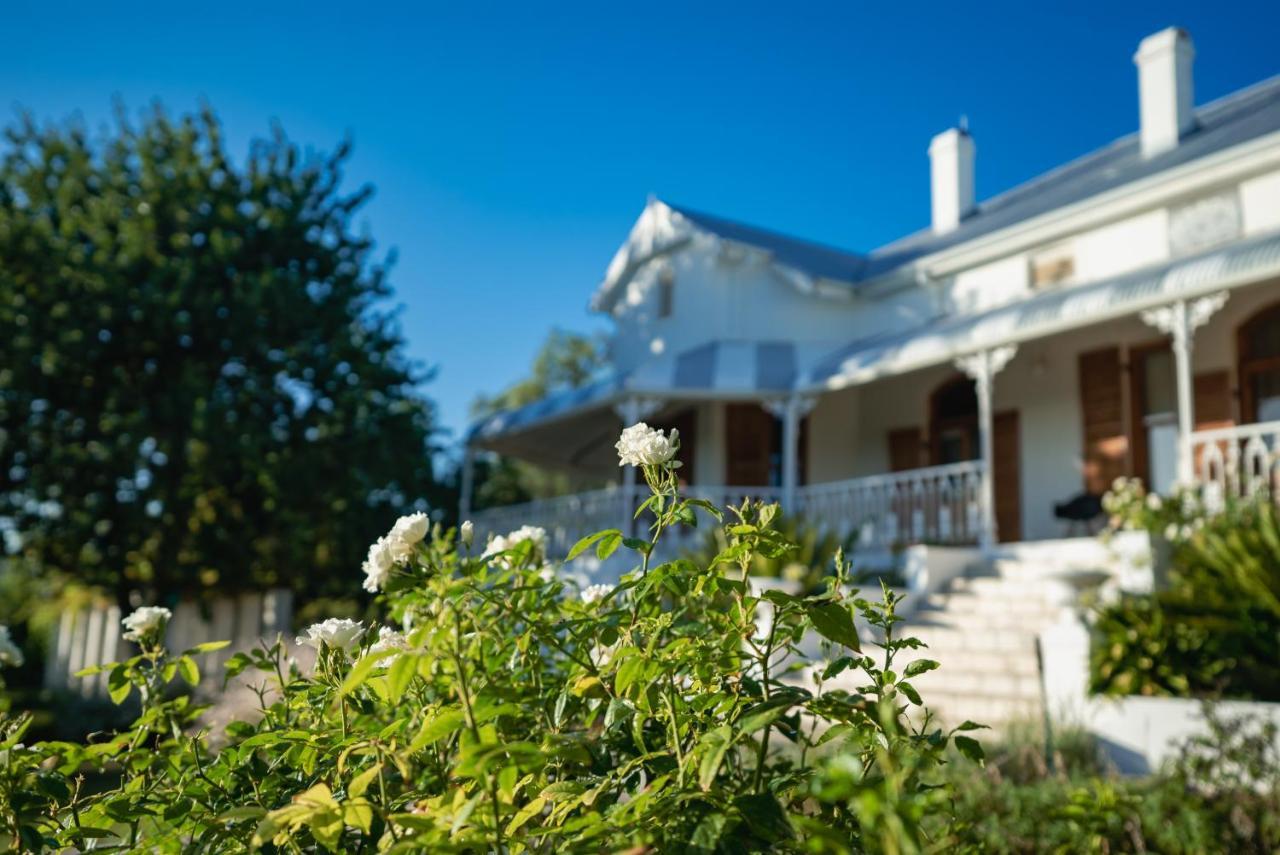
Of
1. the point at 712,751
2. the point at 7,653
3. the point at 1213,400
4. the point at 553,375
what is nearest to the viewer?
the point at 712,751

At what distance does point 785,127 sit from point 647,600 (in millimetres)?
21424

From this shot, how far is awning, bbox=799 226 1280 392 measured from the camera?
1005cm

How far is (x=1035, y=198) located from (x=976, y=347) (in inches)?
210

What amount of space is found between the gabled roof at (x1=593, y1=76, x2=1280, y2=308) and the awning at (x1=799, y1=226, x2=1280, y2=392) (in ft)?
6.14

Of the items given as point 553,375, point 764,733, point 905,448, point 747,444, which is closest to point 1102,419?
point 905,448

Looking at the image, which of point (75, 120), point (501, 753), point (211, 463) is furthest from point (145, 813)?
point (75, 120)

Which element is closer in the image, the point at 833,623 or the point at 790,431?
the point at 833,623

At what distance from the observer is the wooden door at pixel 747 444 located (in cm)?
1616

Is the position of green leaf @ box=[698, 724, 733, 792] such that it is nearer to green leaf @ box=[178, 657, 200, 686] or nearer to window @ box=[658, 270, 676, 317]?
green leaf @ box=[178, 657, 200, 686]

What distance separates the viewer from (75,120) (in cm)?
1767

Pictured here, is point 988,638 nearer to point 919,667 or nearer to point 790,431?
point 790,431

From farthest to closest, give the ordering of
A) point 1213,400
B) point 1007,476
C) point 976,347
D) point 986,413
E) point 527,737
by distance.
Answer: point 1007,476, point 976,347, point 986,413, point 1213,400, point 527,737

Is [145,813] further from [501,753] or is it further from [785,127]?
[785,127]

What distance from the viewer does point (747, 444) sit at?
643 inches
